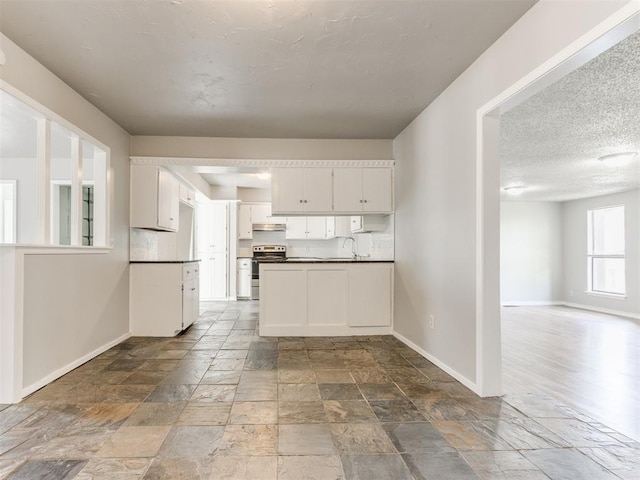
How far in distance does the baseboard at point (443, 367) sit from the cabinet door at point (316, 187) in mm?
1922

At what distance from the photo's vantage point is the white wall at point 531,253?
7.78m

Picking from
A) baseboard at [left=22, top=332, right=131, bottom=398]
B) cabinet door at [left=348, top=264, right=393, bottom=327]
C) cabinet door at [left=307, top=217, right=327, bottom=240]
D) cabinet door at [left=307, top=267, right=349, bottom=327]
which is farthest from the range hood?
baseboard at [left=22, top=332, right=131, bottom=398]

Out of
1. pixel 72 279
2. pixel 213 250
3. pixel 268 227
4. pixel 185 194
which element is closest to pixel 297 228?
pixel 268 227

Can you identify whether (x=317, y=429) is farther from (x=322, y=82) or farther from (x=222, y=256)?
(x=222, y=256)

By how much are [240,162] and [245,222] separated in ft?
12.0

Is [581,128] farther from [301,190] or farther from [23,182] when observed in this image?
[23,182]

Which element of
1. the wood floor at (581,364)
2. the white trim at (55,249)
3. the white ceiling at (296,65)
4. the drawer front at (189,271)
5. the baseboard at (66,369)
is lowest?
the wood floor at (581,364)

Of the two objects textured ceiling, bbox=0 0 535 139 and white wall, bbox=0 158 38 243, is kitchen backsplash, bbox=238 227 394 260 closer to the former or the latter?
white wall, bbox=0 158 38 243

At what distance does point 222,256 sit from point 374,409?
230 inches

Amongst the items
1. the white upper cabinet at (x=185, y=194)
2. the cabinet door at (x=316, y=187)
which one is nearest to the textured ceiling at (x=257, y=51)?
the cabinet door at (x=316, y=187)

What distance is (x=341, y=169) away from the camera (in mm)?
4449

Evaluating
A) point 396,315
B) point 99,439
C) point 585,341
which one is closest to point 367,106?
point 396,315

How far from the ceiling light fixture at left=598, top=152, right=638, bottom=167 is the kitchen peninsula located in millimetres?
3057

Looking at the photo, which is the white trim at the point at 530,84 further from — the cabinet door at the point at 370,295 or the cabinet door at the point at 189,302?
the cabinet door at the point at 189,302
